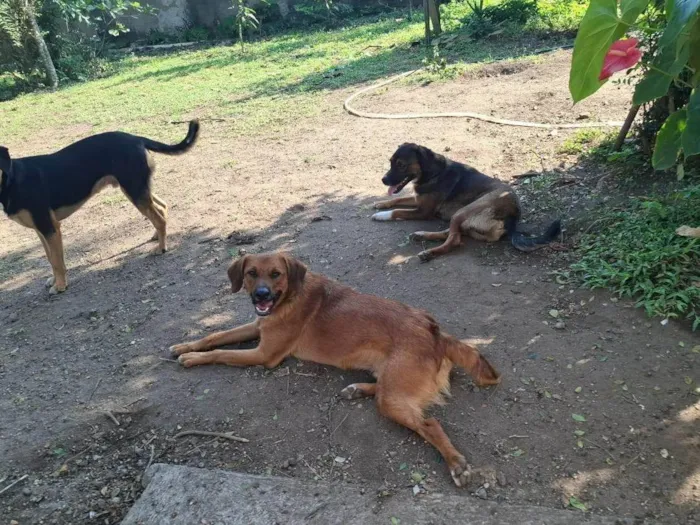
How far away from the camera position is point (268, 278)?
12.4 feet

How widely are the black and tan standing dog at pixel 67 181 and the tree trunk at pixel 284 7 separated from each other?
18.4 metres

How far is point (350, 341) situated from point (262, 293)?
27.2 inches

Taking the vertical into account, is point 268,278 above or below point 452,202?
above

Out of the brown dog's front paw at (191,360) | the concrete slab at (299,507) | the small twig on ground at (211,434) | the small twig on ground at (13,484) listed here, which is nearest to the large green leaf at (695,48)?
Result: the concrete slab at (299,507)

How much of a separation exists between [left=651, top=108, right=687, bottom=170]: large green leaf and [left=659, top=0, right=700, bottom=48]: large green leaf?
99 centimetres

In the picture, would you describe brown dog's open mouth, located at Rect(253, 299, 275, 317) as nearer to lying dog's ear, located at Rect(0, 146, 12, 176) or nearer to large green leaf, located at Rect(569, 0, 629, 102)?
large green leaf, located at Rect(569, 0, 629, 102)

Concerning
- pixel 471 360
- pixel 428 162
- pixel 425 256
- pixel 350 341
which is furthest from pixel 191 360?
pixel 428 162

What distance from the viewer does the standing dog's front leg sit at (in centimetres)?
424

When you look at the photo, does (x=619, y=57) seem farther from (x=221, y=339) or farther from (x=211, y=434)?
(x=221, y=339)

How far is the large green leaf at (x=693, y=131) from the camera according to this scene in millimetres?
2023

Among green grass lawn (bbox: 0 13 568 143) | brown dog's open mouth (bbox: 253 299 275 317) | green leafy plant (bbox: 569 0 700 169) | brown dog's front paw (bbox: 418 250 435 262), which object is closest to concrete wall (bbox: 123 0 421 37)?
green grass lawn (bbox: 0 13 568 143)

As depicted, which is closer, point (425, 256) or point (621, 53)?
point (621, 53)

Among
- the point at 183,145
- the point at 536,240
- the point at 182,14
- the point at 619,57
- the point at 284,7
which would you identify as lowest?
the point at 536,240

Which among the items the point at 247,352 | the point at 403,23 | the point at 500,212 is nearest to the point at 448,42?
the point at 403,23
